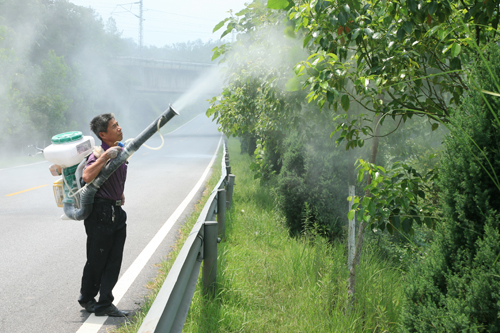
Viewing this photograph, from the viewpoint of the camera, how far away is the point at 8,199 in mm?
10516

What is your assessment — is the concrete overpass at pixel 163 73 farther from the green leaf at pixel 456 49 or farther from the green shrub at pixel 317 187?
the green leaf at pixel 456 49

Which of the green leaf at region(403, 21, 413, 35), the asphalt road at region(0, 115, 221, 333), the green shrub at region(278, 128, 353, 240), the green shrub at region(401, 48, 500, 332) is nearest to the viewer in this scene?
the green shrub at region(401, 48, 500, 332)

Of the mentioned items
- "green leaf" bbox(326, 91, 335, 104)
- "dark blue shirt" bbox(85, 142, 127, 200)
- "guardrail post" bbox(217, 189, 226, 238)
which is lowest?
"guardrail post" bbox(217, 189, 226, 238)

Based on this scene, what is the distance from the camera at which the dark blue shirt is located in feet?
13.7

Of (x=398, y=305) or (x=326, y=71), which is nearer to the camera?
(x=326, y=71)

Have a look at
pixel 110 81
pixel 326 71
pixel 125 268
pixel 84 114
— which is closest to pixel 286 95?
pixel 326 71

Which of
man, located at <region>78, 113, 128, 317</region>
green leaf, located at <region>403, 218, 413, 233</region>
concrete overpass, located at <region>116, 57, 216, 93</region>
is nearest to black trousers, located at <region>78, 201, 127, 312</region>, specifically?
man, located at <region>78, 113, 128, 317</region>

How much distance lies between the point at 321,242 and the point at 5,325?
373 cm

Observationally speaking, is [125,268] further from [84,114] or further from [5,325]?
[84,114]

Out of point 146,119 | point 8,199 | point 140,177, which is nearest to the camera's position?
point 8,199

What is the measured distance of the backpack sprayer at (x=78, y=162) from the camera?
13.1ft

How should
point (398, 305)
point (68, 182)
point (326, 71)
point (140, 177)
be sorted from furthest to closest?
point (140, 177) < point (68, 182) < point (398, 305) < point (326, 71)

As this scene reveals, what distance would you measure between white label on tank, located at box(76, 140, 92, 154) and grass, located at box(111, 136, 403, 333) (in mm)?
1678

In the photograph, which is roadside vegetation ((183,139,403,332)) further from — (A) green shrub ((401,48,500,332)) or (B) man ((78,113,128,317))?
(A) green shrub ((401,48,500,332))
